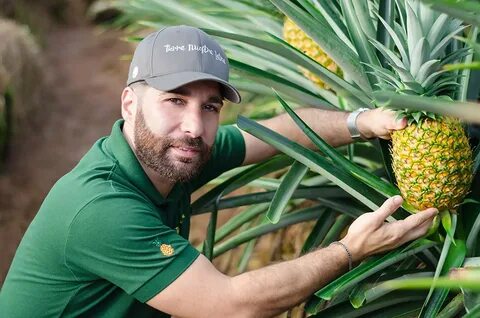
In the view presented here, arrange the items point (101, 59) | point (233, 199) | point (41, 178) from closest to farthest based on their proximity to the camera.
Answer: point (233, 199), point (41, 178), point (101, 59)

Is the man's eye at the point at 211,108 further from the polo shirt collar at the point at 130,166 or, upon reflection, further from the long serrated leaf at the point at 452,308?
the long serrated leaf at the point at 452,308

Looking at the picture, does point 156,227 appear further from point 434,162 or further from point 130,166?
point 434,162

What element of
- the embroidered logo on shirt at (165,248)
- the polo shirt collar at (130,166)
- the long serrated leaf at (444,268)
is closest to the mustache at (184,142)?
the polo shirt collar at (130,166)

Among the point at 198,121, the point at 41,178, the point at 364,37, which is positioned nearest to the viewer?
the point at 198,121

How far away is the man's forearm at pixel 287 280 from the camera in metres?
1.68

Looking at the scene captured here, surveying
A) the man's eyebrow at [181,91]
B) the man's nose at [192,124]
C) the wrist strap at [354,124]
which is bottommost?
the wrist strap at [354,124]

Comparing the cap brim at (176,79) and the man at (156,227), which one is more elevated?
the cap brim at (176,79)

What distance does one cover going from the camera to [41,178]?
4.63 meters

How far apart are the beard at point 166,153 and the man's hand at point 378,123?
363mm

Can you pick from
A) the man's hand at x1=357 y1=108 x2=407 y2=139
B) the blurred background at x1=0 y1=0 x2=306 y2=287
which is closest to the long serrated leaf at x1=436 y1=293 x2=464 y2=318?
the man's hand at x1=357 y1=108 x2=407 y2=139

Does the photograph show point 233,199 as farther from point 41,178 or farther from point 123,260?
point 41,178

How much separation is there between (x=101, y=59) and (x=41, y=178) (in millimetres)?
1910

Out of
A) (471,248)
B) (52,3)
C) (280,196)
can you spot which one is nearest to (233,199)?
(280,196)

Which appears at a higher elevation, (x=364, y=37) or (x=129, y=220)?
(x=364, y=37)
